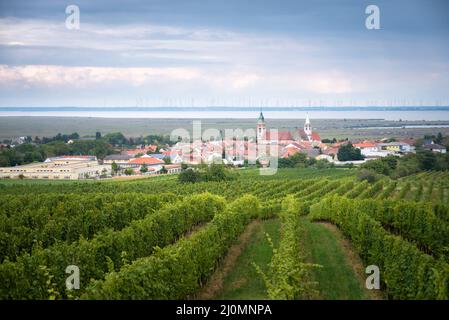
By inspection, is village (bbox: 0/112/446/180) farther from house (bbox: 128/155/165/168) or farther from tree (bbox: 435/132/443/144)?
tree (bbox: 435/132/443/144)

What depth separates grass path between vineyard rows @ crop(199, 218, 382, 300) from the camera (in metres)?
12.8

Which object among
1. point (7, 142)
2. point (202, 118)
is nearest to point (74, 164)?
point (7, 142)

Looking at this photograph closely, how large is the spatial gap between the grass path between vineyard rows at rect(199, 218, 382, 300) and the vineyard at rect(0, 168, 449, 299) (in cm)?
11

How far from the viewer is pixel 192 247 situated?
43.5 ft

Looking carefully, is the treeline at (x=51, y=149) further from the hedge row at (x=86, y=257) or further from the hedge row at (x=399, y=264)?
the hedge row at (x=399, y=264)

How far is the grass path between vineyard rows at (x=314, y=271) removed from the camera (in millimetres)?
12812

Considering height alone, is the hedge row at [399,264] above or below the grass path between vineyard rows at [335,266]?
above

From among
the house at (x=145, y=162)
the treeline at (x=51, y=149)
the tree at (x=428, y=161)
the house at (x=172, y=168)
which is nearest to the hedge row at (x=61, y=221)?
the tree at (x=428, y=161)

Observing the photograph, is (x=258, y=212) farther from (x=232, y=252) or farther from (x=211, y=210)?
(x=232, y=252)

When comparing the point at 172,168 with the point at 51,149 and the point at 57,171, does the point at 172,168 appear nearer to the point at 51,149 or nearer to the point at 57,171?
the point at 57,171

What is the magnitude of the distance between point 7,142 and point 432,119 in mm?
63207

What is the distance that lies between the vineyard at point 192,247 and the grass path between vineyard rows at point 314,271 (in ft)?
0.36

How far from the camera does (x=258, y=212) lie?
85.3ft

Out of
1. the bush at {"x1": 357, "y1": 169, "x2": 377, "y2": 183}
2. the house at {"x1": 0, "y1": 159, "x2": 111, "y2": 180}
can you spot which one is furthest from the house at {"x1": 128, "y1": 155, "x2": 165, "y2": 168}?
the bush at {"x1": 357, "y1": 169, "x2": 377, "y2": 183}
